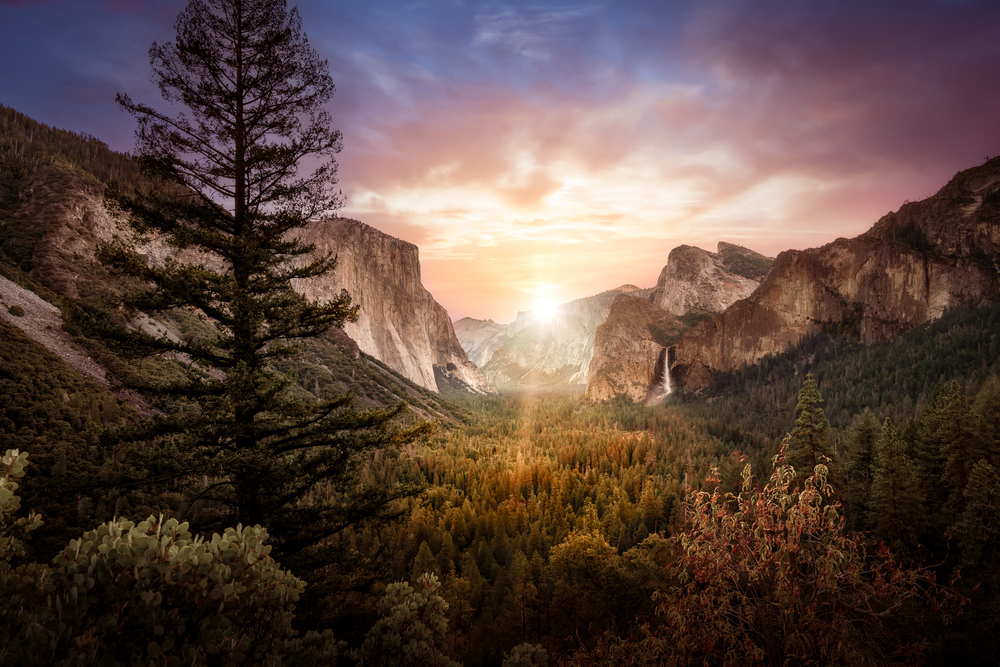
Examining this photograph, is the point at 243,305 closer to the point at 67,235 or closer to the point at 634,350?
the point at 67,235

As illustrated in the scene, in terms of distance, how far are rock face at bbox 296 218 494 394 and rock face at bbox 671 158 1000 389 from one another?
114279 mm

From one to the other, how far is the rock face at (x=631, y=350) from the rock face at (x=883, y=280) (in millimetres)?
17615

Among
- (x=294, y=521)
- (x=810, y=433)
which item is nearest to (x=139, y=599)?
(x=294, y=521)

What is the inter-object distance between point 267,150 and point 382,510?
9.09 meters

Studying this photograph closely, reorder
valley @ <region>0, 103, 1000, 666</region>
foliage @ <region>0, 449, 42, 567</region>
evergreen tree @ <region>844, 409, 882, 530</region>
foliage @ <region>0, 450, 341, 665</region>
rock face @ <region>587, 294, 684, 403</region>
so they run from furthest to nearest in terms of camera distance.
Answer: rock face @ <region>587, 294, 684, 403</region> < evergreen tree @ <region>844, 409, 882, 530</region> < valley @ <region>0, 103, 1000, 666</region> < foliage @ <region>0, 449, 42, 567</region> < foliage @ <region>0, 450, 341, 665</region>

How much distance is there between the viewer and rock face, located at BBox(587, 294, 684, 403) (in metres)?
175

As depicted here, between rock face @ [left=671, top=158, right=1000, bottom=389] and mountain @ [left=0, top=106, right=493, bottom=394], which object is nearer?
mountain @ [left=0, top=106, right=493, bottom=394]

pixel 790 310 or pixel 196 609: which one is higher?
pixel 790 310

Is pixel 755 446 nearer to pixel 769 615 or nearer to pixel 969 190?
pixel 769 615

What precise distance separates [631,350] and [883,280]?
3390 inches

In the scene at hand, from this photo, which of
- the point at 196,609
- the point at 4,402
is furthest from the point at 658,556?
the point at 4,402

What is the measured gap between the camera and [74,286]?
184 feet

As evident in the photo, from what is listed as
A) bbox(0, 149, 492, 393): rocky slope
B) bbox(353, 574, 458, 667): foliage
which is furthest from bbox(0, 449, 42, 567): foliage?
Result: bbox(0, 149, 492, 393): rocky slope

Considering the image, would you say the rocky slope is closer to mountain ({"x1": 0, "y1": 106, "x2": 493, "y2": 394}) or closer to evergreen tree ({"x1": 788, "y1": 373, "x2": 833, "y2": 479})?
mountain ({"x1": 0, "y1": 106, "x2": 493, "y2": 394})
